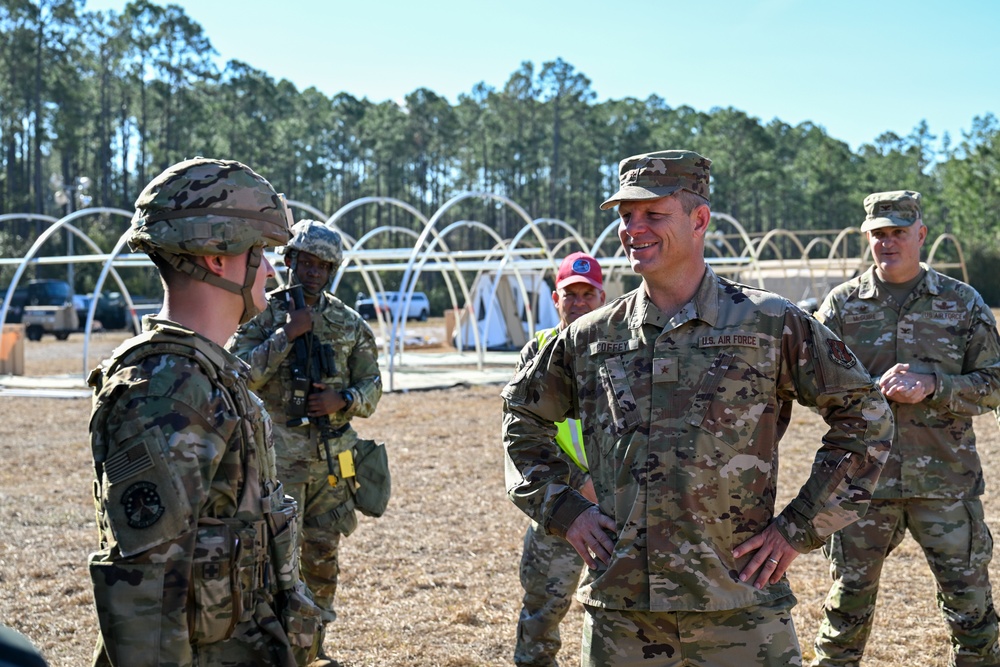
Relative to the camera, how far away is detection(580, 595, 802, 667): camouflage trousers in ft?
9.07

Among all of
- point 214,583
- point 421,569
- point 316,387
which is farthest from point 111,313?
point 214,583

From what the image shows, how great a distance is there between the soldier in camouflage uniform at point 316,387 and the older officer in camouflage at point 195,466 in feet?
7.45

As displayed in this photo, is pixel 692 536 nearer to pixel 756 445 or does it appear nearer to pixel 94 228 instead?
pixel 756 445

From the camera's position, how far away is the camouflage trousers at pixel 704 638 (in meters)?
2.76

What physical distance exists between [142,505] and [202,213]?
29.3 inches

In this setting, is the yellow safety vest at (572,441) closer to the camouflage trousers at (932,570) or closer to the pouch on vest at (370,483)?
the pouch on vest at (370,483)

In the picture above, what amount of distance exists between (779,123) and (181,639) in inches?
3748

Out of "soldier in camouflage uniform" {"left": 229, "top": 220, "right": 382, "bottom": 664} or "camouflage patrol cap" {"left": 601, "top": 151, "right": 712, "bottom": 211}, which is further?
"soldier in camouflage uniform" {"left": 229, "top": 220, "right": 382, "bottom": 664}

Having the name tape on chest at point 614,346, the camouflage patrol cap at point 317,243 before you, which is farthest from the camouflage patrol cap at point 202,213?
the camouflage patrol cap at point 317,243

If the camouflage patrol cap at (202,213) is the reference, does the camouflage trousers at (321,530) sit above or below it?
below

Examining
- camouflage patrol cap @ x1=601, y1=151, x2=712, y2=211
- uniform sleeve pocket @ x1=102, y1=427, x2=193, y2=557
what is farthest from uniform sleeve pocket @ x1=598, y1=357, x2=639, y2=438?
uniform sleeve pocket @ x1=102, y1=427, x2=193, y2=557

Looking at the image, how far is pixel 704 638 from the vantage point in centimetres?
278

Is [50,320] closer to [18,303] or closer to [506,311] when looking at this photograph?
[18,303]

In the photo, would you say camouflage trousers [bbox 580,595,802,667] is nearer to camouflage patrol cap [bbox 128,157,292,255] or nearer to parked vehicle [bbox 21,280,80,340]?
camouflage patrol cap [bbox 128,157,292,255]
